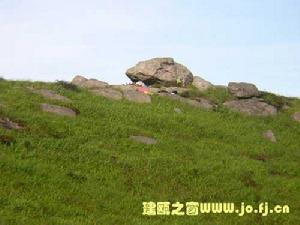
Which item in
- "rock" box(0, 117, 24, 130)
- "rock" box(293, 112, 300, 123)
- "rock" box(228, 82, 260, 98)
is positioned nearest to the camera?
"rock" box(0, 117, 24, 130)

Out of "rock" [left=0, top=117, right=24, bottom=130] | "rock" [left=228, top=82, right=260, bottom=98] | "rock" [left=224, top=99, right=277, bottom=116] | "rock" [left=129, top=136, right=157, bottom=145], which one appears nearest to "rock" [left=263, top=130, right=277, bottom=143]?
"rock" [left=224, top=99, right=277, bottom=116]

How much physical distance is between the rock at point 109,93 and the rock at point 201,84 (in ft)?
29.4

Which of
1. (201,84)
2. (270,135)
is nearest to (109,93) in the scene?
(201,84)

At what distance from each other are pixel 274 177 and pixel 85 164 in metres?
10.4

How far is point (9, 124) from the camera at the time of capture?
26.6m

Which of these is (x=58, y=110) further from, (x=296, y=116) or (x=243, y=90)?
(x=296, y=116)

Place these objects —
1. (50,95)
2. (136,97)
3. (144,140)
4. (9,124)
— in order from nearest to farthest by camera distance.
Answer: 1. (9,124)
2. (144,140)
3. (50,95)
4. (136,97)

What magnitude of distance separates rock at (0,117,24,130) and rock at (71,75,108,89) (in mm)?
14200

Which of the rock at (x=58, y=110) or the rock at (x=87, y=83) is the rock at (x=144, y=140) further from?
the rock at (x=87, y=83)

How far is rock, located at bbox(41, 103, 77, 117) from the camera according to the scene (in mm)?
31094

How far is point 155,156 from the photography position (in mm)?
26484

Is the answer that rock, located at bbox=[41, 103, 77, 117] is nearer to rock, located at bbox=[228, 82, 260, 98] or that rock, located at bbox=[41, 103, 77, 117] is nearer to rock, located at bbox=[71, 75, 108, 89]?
rock, located at bbox=[71, 75, 108, 89]

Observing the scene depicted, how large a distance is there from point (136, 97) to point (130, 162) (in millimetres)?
14377

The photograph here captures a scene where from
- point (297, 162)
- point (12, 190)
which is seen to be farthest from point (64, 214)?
point (297, 162)
